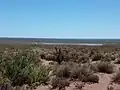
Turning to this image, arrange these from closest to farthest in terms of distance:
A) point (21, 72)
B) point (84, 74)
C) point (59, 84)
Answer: point (59, 84) → point (21, 72) → point (84, 74)

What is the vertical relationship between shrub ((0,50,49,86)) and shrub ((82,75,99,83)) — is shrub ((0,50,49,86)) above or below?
above

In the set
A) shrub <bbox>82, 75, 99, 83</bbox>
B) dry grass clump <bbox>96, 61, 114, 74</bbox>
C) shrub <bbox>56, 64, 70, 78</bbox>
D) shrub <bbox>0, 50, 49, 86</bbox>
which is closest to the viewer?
shrub <bbox>0, 50, 49, 86</bbox>

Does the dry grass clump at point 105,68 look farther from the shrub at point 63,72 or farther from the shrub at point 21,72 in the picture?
the shrub at point 21,72

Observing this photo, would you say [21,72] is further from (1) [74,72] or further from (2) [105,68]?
(2) [105,68]

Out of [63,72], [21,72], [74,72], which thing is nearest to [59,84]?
[21,72]

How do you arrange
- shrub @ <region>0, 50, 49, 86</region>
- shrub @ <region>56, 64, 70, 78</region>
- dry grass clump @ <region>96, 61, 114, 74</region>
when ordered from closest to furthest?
shrub @ <region>0, 50, 49, 86</region>
shrub @ <region>56, 64, 70, 78</region>
dry grass clump @ <region>96, 61, 114, 74</region>

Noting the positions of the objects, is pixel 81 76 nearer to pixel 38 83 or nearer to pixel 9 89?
pixel 38 83

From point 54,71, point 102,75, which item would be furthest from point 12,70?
point 102,75

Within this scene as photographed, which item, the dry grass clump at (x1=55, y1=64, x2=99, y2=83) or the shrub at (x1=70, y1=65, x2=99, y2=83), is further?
the dry grass clump at (x1=55, y1=64, x2=99, y2=83)

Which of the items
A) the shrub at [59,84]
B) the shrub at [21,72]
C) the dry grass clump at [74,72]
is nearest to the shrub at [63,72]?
the dry grass clump at [74,72]

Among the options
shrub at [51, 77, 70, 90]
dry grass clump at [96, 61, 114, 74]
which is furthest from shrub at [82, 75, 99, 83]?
dry grass clump at [96, 61, 114, 74]

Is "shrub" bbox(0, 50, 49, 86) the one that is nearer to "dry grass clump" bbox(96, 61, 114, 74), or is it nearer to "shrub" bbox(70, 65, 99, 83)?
"shrub" bbox(70, 65, 99, 83)

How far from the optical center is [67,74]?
547 inches

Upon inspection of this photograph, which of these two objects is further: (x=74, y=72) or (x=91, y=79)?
(x=74, y=72)
